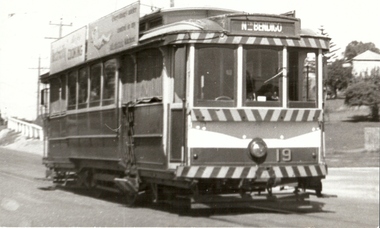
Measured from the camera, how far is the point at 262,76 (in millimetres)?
10859

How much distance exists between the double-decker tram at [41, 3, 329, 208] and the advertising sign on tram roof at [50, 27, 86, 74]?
218 centimetres

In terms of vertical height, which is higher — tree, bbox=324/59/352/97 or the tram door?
tree, bbox=324/59/352/97

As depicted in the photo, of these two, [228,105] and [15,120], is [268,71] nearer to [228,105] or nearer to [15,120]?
[228,105]

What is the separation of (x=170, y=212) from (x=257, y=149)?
74.6 inches

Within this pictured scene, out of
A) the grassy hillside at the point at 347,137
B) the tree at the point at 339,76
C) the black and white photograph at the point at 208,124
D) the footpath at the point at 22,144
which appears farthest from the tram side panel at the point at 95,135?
the tree at the point at 339,76

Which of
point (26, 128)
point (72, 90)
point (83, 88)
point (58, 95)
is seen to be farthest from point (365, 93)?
point (83, 88)

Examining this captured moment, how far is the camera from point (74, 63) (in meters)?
14.6

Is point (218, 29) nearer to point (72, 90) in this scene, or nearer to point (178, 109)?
point (178, 109)

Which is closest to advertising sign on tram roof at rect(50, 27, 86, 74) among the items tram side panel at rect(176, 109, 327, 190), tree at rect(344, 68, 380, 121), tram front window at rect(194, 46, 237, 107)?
tram front window at rect(194, 46, 237, 107)

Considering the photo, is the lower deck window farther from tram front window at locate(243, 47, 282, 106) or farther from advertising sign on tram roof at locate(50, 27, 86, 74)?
advertising sign on tram roof at locate(50, 27, 86, 74)

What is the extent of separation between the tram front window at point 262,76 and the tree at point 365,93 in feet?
87.6

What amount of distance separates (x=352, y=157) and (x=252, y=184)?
14.2 m

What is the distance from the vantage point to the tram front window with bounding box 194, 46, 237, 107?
10.5 meters

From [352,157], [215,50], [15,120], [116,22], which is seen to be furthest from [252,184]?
[15,120]
